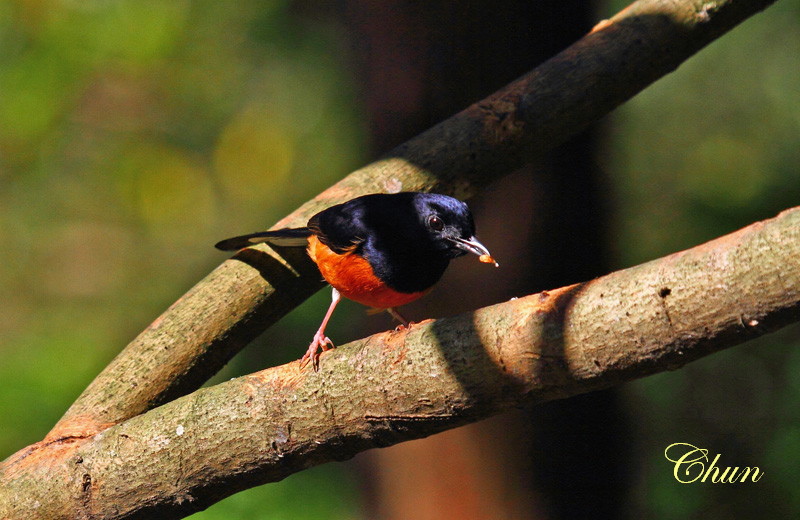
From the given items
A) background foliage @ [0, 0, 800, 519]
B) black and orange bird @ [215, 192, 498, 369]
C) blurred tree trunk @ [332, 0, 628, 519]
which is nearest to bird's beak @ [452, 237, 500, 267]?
black and orange bird @ [215, 192, 498, 369]

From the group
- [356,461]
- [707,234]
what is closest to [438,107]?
[356,461]

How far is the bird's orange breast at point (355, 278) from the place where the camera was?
3279 millimetres

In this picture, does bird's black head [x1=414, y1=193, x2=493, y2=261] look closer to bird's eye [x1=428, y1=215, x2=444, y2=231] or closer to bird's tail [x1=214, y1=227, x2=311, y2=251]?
bird's eye [x1=428, y1=215, x2=444, y2=231]

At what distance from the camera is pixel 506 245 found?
4.49m

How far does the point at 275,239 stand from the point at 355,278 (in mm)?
430

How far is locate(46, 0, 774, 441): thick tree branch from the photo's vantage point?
3357mm

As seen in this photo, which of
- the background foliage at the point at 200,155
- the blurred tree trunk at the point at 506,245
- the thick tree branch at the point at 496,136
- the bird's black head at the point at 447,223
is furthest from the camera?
the background foliage at the point at 200,155

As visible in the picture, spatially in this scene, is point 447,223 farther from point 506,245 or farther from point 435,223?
point 506,245

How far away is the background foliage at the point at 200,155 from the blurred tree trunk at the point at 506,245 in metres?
2.62

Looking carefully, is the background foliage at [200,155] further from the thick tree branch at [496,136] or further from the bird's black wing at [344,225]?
the bird's black wing at [344,225]

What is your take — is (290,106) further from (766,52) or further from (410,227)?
(410,227)

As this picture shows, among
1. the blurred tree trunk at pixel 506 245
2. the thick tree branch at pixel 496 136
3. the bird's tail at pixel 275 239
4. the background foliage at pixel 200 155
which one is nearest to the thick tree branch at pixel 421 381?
the thick tree branch at pixel 496 136
